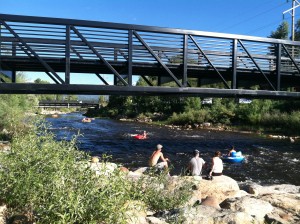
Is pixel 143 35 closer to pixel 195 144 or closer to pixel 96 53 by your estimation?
pixel 96 53

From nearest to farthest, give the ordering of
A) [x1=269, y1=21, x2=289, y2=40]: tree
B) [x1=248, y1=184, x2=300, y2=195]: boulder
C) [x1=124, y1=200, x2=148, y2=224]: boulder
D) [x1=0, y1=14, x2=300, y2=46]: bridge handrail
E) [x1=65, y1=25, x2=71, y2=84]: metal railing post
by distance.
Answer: [x1=124, y1=200, x2=148, y2=224]: boulder
[x1=248, y1=184, x2=300, y2=195]: boulder
[x1=0, y1=14, x2=300, y2=46]: bridge handrail
[x1=65, y1=25, x2=71, y2=84]: metal railing post
[x1=269, y1=21, x2=289, y2=40]: tree

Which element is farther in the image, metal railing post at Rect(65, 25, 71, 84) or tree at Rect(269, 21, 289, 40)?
tree at Rect(269, 21, 289, 40)

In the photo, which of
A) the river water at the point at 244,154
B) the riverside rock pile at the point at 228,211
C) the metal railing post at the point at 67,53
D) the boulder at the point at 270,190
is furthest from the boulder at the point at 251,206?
the metal railing post at the point at 67,53

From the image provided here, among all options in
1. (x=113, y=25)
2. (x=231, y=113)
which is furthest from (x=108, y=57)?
(x=231, y=113)

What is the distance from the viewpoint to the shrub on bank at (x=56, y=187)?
5.43m

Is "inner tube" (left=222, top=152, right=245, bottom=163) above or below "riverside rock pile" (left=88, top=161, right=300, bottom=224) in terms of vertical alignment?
below

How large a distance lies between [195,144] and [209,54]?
11824 millimetres

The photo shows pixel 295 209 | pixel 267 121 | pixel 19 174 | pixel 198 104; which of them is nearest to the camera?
pixel 19 174

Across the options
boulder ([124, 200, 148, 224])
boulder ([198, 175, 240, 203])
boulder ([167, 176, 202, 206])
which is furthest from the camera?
boulder ([198, 175, 240, 203])

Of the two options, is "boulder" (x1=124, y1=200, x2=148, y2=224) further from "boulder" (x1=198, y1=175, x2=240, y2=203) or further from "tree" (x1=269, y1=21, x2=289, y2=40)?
"tree" (x1=269, y1=21, x2=289, y2=40)

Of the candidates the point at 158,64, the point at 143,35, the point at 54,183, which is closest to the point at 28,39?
the point at 143,35

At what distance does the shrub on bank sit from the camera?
543cm

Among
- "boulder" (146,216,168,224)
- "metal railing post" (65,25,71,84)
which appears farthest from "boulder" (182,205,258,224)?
"metal railing post" (65,25,71,84)

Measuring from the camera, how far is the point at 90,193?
5633 millimetres
